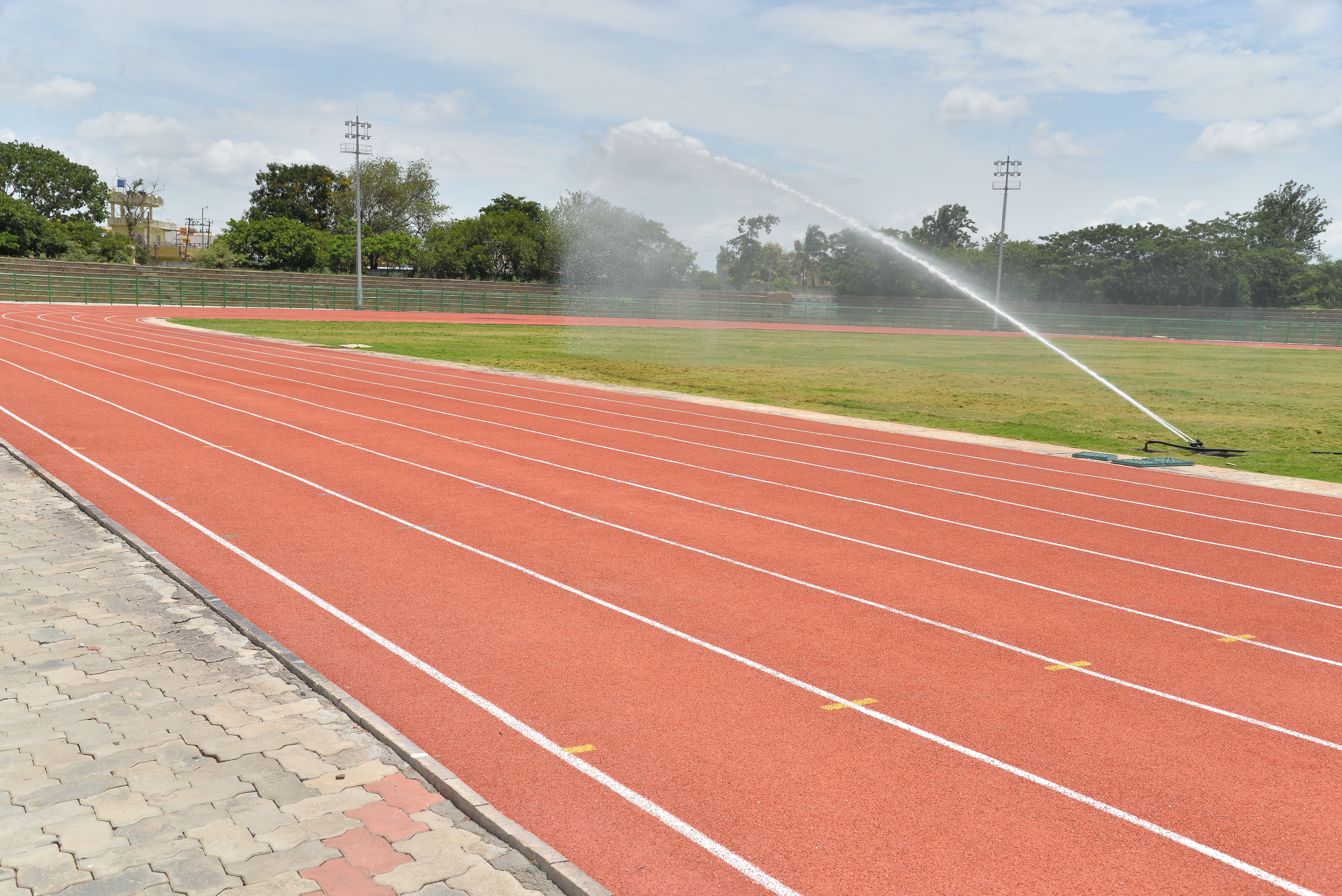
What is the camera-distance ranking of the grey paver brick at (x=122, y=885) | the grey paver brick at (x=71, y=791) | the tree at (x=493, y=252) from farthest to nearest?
1. the tree at (x=493, y=252)
2. the grey paver brick at (x=71, y=791)
3. the grey paver brick at (x=122, y=885)

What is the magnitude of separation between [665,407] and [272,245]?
185ft

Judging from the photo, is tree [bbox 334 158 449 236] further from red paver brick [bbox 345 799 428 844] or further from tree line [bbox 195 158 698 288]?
red paver brick [bbox 345 799 428 844]

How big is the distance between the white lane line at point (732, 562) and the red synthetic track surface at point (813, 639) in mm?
33

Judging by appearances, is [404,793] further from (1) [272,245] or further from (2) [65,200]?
(2) [65,200]

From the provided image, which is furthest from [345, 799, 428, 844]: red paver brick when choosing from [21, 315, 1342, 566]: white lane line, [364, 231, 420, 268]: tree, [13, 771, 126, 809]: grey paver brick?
[364, 231, 420, 268]: tree

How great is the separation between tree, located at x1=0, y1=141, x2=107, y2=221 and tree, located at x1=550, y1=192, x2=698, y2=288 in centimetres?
4172

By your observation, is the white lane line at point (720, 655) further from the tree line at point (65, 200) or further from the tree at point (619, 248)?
the tree line at point (65, 200)

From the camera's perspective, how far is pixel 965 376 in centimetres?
3022

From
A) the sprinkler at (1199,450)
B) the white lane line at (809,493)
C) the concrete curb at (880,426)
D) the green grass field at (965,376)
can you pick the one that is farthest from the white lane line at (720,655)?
the green grass field at (965,376)

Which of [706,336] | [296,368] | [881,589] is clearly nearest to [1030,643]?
[881,589]

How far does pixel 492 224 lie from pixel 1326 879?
2865 inches

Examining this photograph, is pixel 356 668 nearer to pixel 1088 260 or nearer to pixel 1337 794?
pixel 1337 794

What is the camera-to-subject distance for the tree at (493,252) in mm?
71938

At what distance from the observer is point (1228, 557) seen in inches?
351
